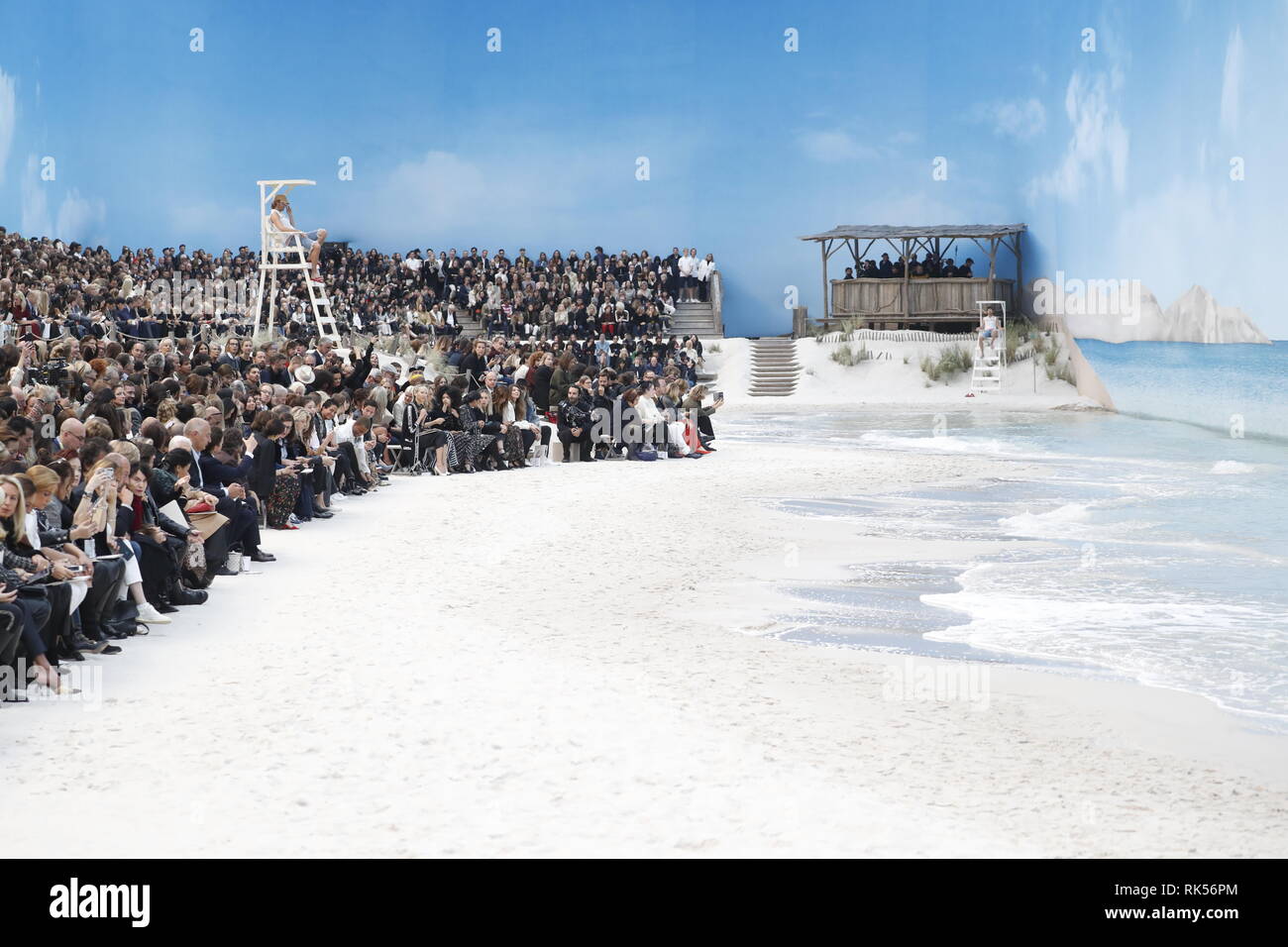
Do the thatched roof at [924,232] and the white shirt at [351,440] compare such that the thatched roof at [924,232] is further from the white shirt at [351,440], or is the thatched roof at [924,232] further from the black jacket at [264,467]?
the black jacket at [264,467]

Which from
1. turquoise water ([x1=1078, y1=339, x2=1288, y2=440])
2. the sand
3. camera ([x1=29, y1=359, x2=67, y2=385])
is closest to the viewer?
the sand

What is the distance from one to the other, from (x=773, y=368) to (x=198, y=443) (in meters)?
25.9

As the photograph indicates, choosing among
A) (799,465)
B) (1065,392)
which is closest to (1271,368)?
(799,465)

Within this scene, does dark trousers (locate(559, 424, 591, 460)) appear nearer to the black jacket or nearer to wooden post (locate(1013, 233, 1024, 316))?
the black jacket

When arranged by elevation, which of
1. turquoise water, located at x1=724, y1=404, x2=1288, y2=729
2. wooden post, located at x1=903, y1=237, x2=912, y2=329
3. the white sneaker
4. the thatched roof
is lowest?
turquoise water, located at x1=724, y1=404, x2=1288, y2=729

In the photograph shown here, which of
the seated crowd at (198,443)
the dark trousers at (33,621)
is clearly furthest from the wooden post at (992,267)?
the dark trousers at (33,621)

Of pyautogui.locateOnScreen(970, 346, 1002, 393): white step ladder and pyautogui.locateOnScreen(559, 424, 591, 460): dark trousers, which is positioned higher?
pyautogui.locateOnScreen(970, 346, 1002, 393): white step ladder

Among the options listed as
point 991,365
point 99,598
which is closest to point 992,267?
point 991,365

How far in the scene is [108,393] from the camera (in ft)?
35.0

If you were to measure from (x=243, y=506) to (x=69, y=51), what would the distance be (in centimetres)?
3505

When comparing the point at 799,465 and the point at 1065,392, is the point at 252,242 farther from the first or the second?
the point at 799,465

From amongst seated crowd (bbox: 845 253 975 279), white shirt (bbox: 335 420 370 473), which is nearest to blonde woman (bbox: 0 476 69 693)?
white shirt (bbox: 335 420 370 473)

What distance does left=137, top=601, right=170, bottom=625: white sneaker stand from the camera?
8.06 meters

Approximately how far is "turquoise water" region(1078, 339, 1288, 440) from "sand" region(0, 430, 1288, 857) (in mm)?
15271
